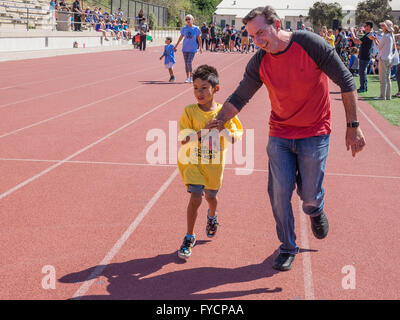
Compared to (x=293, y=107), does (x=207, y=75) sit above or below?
above

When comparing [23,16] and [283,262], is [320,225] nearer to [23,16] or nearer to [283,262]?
[283,262]

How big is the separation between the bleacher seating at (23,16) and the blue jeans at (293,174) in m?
26.7

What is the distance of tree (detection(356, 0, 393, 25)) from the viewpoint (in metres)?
72.9

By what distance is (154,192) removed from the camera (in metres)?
6.12

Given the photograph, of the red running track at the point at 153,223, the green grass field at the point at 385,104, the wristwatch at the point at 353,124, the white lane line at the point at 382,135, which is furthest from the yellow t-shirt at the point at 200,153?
the green grass field at the point at 385,104

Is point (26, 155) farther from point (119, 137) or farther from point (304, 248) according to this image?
point (304, 248)

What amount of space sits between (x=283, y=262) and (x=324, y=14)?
74701mm

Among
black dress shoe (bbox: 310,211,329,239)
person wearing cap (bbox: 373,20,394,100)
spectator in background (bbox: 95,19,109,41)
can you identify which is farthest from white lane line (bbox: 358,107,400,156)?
spectator in background (bbox: 95,19,109,41)

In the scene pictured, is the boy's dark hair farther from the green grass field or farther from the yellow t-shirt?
the green grass field

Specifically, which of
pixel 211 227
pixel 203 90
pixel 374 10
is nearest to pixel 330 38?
pixel 211 227

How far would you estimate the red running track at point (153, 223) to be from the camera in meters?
3.81

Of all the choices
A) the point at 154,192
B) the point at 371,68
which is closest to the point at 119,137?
the point at 154,192

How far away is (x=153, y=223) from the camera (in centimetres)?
508

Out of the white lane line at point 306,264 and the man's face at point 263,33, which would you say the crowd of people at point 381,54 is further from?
the man's face at point 263,33
